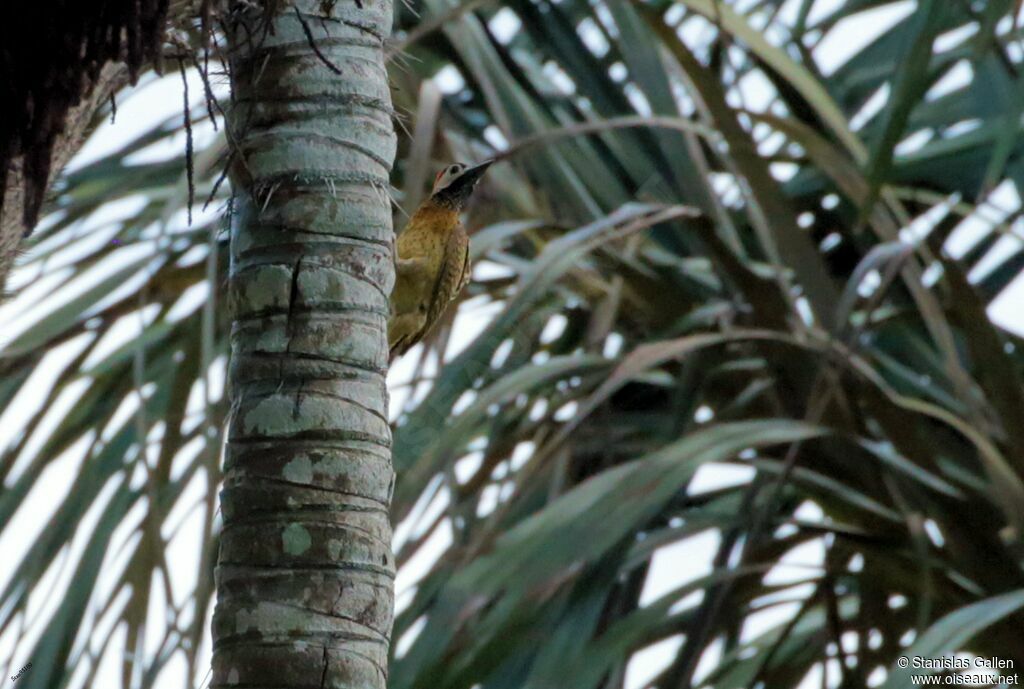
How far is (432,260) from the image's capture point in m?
4.36

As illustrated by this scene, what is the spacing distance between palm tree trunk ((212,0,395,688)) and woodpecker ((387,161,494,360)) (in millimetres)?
1559

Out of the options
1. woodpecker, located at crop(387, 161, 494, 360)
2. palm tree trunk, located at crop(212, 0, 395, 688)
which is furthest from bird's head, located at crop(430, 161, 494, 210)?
palm tree trunk, located at crop(212, 0, 395, 688)

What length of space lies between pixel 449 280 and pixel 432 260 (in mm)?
94

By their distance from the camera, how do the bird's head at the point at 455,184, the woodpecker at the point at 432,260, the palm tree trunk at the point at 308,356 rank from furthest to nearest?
the bird's head at the point at 455,184, the woodpecker at the point at 432,260, the palm tree trunk at the point at 308,356

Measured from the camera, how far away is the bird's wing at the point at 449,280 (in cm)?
431

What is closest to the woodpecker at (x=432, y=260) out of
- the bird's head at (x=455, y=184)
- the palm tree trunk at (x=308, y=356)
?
the bird's head at (x=455, y=184)

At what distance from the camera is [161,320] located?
5094 millimetres

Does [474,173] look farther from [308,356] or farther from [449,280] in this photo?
[308,356]

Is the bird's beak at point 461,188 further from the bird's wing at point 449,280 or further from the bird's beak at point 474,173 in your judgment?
the bird's wing at point 449,280

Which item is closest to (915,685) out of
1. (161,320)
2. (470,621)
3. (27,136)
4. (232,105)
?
(470,621)

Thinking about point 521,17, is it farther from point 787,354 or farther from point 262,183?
point 262,183

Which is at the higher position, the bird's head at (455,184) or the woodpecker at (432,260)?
the bird's head at (455,184)

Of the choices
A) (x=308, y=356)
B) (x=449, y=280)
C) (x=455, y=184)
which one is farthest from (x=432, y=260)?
(x=308, y=356)

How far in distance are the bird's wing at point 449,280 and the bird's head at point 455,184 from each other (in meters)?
0.19
